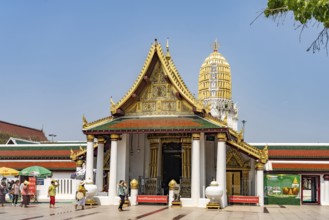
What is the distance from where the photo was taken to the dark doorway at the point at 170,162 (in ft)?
92.0

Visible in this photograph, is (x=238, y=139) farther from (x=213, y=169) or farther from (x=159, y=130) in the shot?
(x=159, y=130)

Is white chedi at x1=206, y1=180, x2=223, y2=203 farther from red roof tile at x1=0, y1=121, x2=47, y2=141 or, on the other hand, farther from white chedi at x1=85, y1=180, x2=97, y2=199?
red roof tile at x1=0, y1=121, x2=47, y2=141

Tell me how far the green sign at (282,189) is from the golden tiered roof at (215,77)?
53.2 meters

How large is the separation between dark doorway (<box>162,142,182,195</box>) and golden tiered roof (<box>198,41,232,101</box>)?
5468cm

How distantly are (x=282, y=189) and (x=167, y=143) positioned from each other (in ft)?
25.5

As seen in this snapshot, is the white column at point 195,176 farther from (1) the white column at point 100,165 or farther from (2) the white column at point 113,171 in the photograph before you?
(1) the white column at point 100,165

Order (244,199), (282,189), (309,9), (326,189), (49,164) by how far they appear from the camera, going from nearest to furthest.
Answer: (309,9) < (244,199) < (282,189) < (326,189) < (49,164)

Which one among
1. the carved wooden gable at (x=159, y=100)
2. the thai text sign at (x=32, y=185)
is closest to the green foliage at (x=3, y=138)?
the thai text sign at (x=32, y=185)

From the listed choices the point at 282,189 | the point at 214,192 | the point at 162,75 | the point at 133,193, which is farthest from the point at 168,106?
the point at 282,189

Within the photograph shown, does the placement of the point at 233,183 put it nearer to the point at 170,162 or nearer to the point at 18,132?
the point at 170,162

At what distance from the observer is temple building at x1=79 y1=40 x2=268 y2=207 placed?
24.3 m

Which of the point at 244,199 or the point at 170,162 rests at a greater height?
the point at 170,162

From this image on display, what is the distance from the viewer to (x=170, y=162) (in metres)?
28.5

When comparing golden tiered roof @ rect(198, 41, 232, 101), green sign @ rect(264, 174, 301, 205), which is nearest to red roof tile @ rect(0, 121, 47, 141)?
golden tiered roof @ rect(198, 41, 232, 101)
